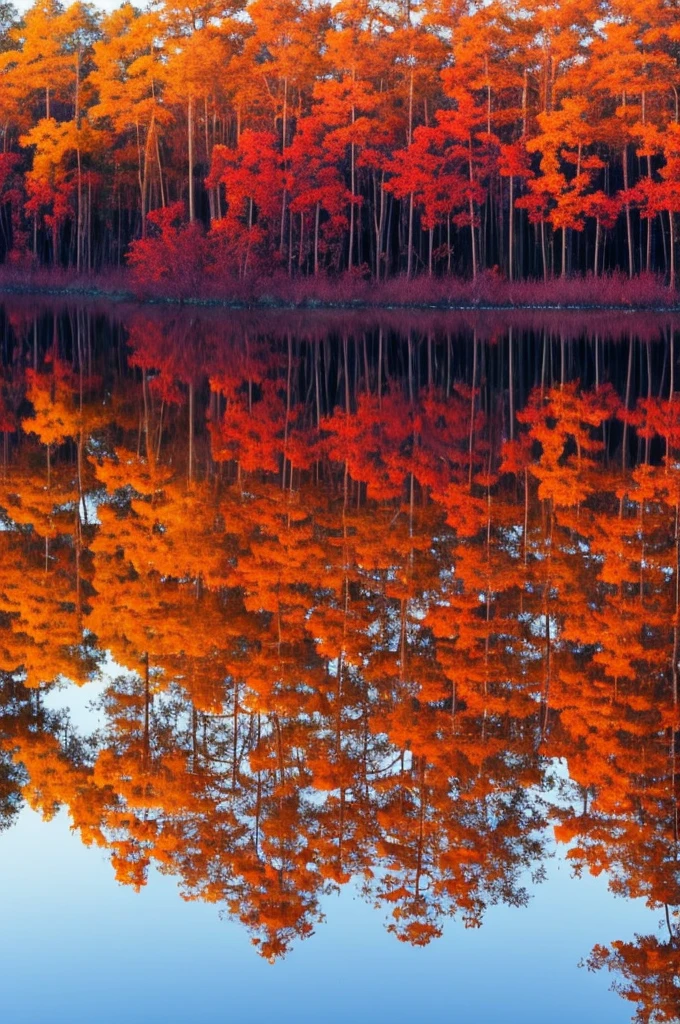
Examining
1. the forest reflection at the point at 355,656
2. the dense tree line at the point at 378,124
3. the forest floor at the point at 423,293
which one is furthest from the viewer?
the dense tree line at the point at 378,124

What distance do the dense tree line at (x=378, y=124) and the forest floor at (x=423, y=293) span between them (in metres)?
0.76

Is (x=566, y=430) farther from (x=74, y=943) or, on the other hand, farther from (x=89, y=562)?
(x=74, y=943)

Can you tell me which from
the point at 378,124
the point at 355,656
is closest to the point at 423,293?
the point at 378,124

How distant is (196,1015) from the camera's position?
369 centimetres

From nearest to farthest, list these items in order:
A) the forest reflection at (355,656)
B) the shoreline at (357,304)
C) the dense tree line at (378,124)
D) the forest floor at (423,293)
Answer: the forest reflection at (355,656) < the forest floor at (423,293) < the shoreline at (357,304) < the dense tree line at (378,124)

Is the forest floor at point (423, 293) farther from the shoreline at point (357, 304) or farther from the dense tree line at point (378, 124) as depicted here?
the dense tree line at point (378, 124)

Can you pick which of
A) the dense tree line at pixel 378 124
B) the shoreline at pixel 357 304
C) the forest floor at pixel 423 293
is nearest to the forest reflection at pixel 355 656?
the forest floor at pixel 423 293

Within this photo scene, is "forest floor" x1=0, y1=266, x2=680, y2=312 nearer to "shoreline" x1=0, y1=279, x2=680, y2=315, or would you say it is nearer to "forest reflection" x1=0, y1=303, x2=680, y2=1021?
"shoreline" x1=0, y1=279, x2=680, y2=315

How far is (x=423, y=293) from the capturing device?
38531 millimetres

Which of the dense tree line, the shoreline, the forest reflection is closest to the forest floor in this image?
the shoreline

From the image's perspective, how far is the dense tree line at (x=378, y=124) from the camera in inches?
1490

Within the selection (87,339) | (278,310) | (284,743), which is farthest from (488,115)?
(284,743)

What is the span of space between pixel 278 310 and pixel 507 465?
27.5 metres

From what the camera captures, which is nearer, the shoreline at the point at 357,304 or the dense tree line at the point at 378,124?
the shoreline at the point at 357,304
